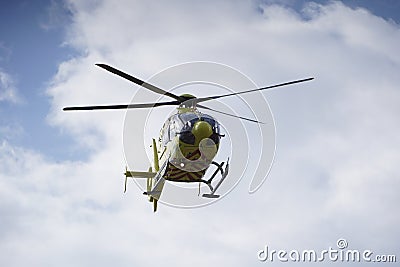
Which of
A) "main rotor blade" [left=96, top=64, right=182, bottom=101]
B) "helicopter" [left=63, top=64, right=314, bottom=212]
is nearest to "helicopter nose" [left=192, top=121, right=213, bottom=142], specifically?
"helicopter" [left=63, top=64, right=314, bottom=212]

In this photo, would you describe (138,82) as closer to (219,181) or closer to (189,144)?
(189,144)

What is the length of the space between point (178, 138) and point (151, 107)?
181 inches

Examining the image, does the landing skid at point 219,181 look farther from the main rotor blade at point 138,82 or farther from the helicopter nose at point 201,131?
the main rotor blade at point 138,82

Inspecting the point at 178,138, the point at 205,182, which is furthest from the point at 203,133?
the point at 205,182

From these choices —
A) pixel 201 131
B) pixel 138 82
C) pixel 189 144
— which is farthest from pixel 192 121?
pixel 138 82

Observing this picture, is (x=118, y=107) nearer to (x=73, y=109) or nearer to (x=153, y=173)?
(x=73, y=109)

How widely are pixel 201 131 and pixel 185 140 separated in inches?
49.7

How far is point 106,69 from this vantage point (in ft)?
109

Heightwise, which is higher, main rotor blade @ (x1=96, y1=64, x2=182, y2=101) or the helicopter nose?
main rotor blade @ (x1=96, y1=64, x2=182, y2=101)

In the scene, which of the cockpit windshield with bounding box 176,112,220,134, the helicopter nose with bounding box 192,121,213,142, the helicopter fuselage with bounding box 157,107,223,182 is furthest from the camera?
the cockpit windshield with bounding box 176,112,220,134

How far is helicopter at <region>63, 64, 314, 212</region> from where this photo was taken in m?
32.8

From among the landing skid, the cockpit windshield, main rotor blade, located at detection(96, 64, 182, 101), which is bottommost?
the landing skid

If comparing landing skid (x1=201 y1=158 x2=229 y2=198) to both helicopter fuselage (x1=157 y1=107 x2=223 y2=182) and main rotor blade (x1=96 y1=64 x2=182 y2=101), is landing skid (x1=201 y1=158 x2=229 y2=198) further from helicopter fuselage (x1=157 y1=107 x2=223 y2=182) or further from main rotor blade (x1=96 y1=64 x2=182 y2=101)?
main rotor blade (x1=96 y1=64 x2=182 y2=101)

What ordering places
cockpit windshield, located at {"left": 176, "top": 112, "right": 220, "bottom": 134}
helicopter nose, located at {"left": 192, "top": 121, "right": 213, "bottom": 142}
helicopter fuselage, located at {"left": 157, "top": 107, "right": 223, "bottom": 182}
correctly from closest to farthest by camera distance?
helicopter nose, located at {"left": 192, "top": 121, "right": 213, "bottom": 142} → helicopter fuselage, located at {"left": 157, "top": 107, "right": 223, "bottom": 182} → cockpit windshield, located at {"left": 176, "top": 112, "right": 220, "bottom": 134}
